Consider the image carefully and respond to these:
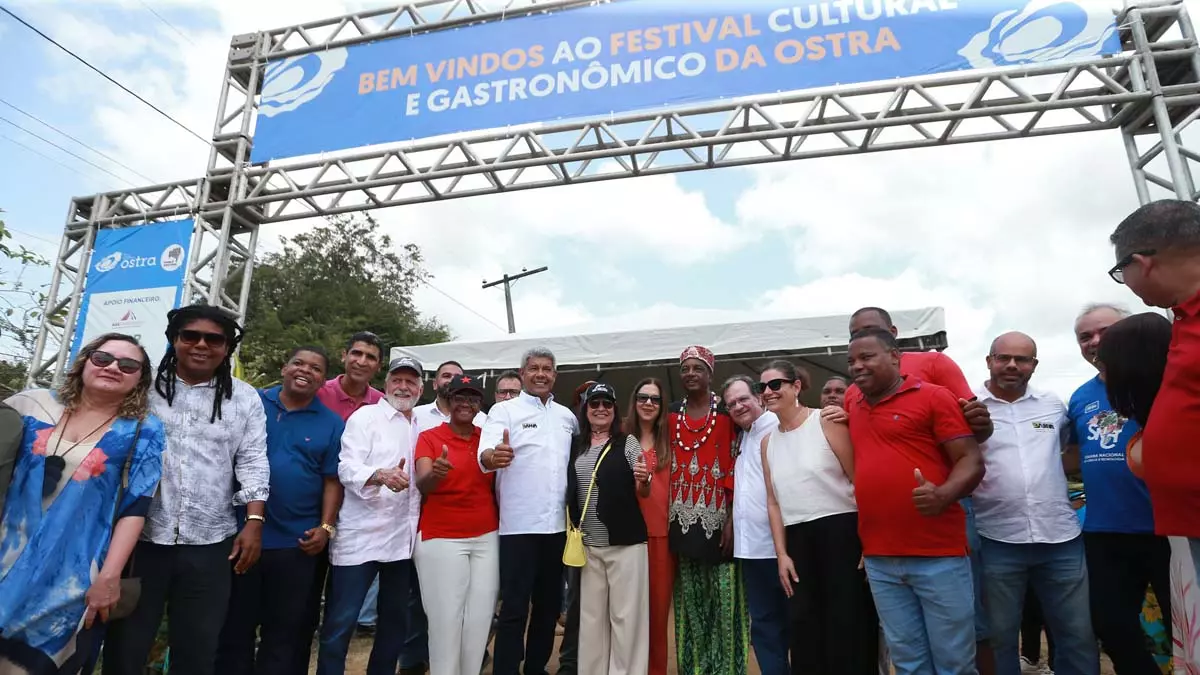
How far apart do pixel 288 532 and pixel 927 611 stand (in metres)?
2.62

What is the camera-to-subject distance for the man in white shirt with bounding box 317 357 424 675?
2.92m

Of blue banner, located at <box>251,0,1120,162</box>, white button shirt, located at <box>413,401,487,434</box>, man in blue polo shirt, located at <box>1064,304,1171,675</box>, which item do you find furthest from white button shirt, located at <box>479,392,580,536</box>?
blue banner, located at <box>251,0,1120,162</box>

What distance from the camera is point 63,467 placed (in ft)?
6.77

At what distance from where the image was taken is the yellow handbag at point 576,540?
309 cm

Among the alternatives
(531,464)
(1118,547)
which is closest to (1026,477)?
(1118,547)

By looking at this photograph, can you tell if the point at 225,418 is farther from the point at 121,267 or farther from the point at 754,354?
the point at 121,267

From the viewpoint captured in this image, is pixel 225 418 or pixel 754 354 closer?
pixel 225 418

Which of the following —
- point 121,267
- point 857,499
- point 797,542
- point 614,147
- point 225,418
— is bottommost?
point 797,542

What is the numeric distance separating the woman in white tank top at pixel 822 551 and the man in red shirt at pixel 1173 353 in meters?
1.11

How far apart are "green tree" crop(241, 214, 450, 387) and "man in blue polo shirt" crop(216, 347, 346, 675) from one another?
14501mm

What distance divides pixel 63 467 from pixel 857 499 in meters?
2.79

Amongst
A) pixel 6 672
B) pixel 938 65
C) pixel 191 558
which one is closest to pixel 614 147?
pixel 938 65

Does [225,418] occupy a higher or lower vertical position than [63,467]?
higher

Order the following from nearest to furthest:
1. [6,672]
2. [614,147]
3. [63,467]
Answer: [6,672], [63,467], [614,147]
